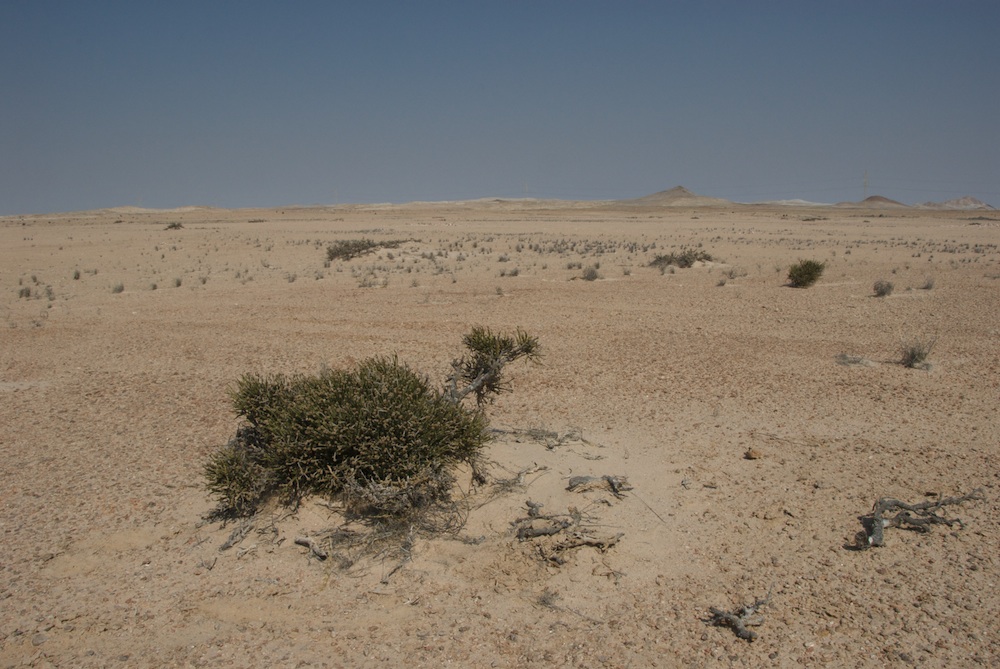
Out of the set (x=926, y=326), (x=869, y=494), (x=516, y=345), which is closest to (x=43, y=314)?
(x=516, y=345)

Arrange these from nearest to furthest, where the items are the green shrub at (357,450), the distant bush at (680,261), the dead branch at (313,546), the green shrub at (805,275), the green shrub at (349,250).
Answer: the dead branch at (313,546) → the green shrub at (357,450) → the green shrub at (805,275) → the distant bush at (680,261) → the green shrub at (349,250)

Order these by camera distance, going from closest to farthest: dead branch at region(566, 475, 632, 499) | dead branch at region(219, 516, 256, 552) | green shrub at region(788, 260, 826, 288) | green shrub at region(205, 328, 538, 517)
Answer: dead branch at region(219, 516, 256, 552)
green shrub at region(205, 328, 538, 517)
dead branch at region(566, 475, 632, 499)
green shrub at region(788, 260, 826, 288)

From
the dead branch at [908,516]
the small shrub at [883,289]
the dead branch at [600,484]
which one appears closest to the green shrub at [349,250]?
the small shrub at [883,289]

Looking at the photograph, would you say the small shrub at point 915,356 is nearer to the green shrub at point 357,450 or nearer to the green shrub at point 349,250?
the green shrub at point 357,450

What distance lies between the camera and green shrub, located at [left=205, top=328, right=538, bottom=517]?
5.16m

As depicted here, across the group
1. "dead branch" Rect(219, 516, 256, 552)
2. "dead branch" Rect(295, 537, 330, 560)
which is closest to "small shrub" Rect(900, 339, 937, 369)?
"dead branch" Rect(295, 537, 330, 560)

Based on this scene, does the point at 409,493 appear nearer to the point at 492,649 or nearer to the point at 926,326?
the point at 492,649

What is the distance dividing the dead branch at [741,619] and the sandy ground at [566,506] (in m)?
0.07

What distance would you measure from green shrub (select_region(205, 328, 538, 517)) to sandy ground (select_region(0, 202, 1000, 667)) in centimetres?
25

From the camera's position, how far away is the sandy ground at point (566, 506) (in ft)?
13.0

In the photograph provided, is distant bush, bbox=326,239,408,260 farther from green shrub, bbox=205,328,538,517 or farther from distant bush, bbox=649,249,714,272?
green shrub, bbox=205,328,538,517

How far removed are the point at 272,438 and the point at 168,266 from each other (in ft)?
79.3

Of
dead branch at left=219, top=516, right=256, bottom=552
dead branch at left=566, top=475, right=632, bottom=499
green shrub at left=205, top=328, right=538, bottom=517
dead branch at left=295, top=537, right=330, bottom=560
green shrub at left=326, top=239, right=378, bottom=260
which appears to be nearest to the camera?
dead branch at left=295, top=537, right=330, bottom=560

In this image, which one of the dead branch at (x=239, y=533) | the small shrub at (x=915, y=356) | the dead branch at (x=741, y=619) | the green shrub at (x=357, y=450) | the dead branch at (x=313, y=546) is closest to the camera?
the dead branch at (x=741, y=619)
